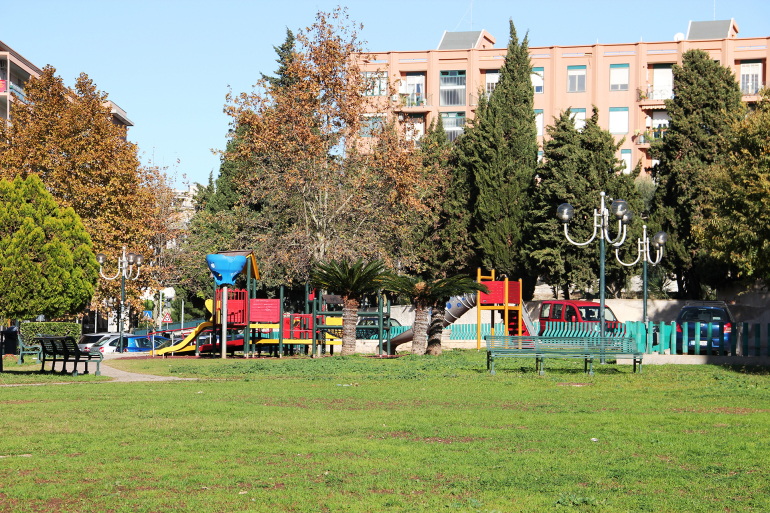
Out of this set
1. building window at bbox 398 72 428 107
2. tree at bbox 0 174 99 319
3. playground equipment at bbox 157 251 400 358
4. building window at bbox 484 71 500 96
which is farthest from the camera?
building window at bbox 398 72 428 107

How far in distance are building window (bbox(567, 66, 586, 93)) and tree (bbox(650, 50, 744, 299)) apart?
1976 cm

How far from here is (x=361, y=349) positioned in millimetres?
33719

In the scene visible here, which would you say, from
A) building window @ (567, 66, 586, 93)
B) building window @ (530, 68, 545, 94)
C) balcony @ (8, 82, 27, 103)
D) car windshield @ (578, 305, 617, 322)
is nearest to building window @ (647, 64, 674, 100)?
Result: building window @ (567, 66, 586, 93)

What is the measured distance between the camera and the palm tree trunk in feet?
89.1

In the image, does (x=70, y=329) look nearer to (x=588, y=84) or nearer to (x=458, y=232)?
(x=458, y=232)

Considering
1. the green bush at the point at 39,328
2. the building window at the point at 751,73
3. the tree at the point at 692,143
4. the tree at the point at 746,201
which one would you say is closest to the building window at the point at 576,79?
the building window at the point at 751,73

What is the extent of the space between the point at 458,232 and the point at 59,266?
24.3 metres

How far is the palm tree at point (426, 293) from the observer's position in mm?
26188

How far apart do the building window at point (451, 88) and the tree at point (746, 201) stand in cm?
2979

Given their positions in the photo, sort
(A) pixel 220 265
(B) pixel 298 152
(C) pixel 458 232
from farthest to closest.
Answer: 1. (C) pixel 458 232
2. (B) pixel 298 152
3. (A) pixel 220 265

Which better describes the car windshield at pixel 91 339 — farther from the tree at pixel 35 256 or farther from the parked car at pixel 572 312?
the parked car at pixel 572 312

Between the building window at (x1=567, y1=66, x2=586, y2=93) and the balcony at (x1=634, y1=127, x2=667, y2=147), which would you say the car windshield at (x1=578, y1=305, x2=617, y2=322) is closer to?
the balcony at (x1=634, y1=127, x2=667, y2=147)

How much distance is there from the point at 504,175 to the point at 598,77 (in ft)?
63.7

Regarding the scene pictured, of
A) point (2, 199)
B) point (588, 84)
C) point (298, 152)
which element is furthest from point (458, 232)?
point (2, 199)
